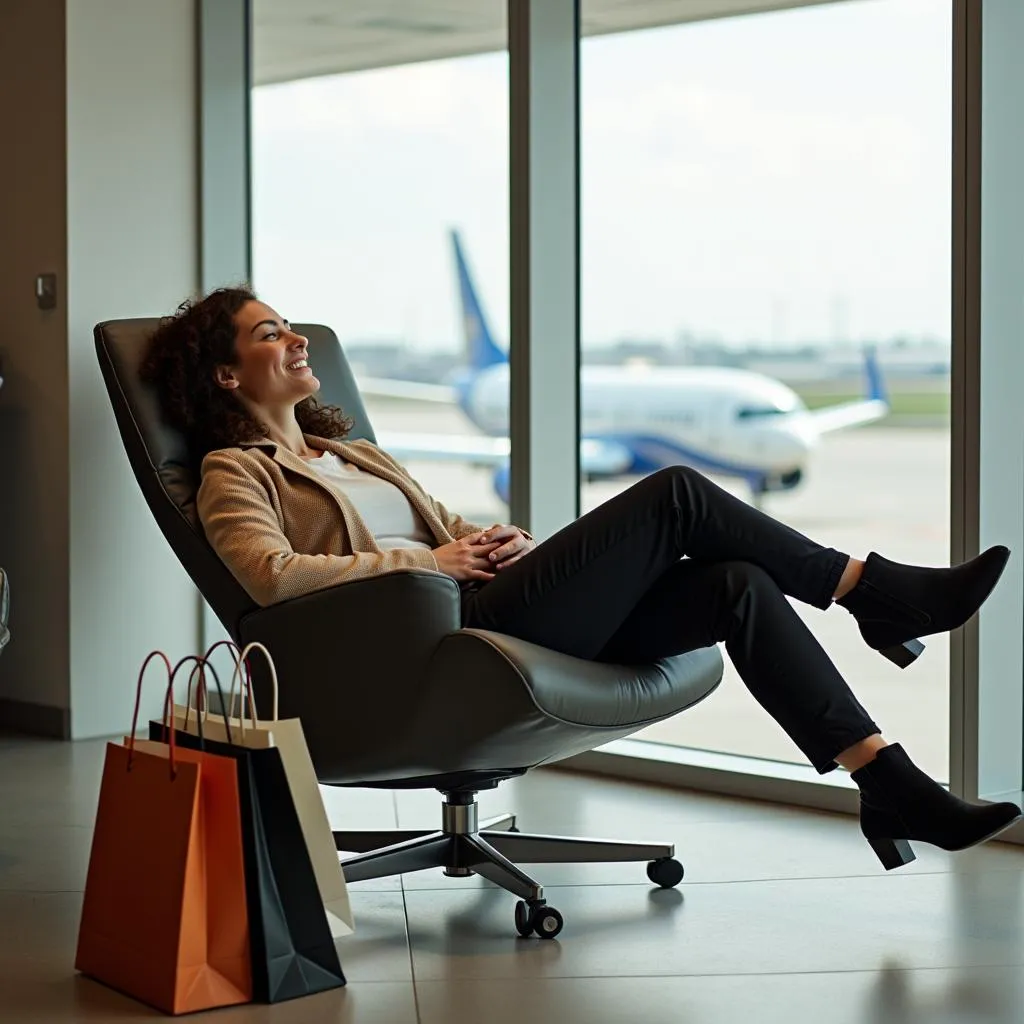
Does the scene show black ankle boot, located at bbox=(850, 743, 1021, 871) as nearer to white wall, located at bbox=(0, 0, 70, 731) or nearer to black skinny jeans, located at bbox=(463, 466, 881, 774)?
black skinny jeans, located at bbox=(463, 466, 881, 774)

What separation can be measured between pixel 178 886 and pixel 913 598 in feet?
3.54

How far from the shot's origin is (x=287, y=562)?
2.22m

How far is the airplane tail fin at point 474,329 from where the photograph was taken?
9.32m

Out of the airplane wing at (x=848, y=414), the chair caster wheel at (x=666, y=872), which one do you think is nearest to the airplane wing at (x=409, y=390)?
the airplane wing at (x=848, y=414)

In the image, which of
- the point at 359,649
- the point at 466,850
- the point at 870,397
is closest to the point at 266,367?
the point at 359,649

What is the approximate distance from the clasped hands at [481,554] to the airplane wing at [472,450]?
494cm

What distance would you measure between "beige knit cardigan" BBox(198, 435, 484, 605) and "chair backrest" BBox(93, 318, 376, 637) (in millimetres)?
43

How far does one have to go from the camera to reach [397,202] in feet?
34.2

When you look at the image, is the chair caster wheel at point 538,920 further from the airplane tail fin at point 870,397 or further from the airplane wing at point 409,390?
the airplane tail fin at point 870,397

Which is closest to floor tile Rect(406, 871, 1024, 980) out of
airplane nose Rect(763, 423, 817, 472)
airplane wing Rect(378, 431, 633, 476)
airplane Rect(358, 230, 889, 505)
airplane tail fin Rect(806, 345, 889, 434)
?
airplane wing Rect(378, 431, 633, 476)

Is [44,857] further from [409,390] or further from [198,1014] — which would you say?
[409,390]

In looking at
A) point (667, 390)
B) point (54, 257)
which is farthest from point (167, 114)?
point (667, 390)

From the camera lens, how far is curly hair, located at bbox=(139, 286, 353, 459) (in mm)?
2521

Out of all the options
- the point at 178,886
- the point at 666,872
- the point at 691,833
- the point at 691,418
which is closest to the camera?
the point at 178,886
